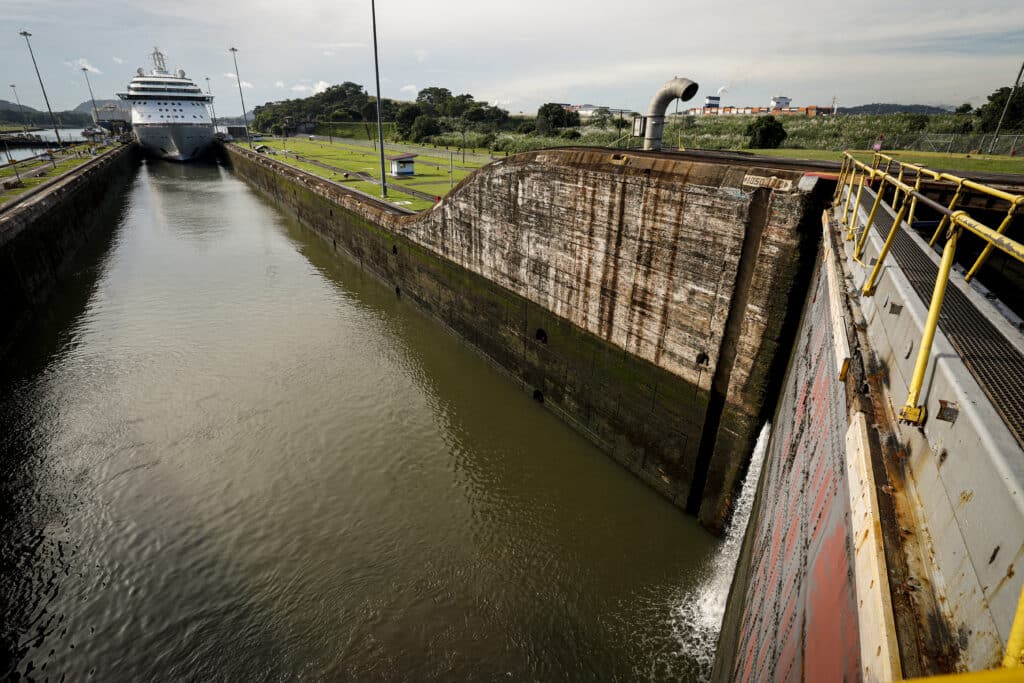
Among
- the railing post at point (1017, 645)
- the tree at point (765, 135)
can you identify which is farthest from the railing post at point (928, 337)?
the tree at point (765, 135)

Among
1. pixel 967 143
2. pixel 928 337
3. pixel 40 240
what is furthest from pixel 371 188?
pixel 967 143

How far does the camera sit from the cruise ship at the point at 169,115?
57594 mm

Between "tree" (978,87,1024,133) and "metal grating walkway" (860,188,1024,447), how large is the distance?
40.2m

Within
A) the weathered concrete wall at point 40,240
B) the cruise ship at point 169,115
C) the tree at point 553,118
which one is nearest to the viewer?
the weathered concrete wall at point 40,240

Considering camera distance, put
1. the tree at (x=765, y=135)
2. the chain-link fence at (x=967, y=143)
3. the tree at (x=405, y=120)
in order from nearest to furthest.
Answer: the chain-link fence at (x=967, y=143) → the tree at (x=765, y=135) → the tree at (x=405, y=120)

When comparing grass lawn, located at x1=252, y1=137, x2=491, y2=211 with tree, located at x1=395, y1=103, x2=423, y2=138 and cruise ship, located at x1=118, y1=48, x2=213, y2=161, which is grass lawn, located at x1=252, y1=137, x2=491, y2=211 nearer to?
cruise ship, located at x1=118, y1=48, x2=213, y2=161

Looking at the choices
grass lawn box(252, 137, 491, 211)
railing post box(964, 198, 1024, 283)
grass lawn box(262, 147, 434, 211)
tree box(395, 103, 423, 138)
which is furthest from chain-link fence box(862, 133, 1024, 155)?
tree box(395, 103, 423, 138)

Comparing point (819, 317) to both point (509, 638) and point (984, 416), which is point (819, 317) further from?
point (509, 638)

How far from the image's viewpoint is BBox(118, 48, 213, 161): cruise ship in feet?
189

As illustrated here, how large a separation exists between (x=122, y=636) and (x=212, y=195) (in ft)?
144

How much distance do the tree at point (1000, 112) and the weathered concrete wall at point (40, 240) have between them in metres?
51.2

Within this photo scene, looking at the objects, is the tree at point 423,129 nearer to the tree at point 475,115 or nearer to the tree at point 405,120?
the tree at point 405,120

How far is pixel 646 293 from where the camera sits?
988 cm

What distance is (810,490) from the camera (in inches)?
161
